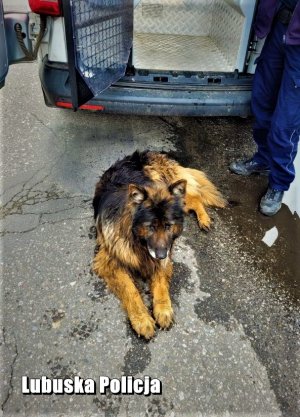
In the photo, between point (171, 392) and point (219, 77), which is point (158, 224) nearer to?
point (171, 392)

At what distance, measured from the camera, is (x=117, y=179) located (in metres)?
2.96

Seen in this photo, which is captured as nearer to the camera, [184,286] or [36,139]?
Result: [184,286]

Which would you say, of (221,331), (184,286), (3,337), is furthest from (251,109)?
(3,337)

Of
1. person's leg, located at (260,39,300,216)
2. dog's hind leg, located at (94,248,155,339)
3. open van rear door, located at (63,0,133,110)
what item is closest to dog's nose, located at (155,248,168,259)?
dog's hind leg, located at (94,248,155,339)

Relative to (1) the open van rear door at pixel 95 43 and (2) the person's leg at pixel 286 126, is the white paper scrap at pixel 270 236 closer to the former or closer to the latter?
(2) the person's leg at pixel 286 126

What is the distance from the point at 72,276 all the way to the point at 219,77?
2.28m

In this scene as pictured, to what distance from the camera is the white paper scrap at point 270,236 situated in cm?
310

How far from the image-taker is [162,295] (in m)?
2.52

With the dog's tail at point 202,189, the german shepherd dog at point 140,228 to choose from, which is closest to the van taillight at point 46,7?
the german shepherd dog at point 140,228

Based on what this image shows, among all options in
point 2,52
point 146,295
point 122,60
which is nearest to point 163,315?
point 146,295

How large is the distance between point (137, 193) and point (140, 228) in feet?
0.73

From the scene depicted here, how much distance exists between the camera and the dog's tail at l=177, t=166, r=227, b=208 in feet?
11.1

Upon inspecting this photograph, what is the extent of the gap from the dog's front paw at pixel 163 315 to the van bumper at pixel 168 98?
1845 millimetres

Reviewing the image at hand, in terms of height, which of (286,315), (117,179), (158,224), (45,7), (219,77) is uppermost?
(45,7)
